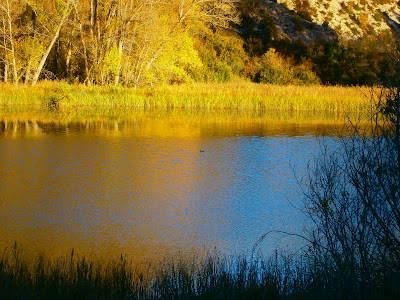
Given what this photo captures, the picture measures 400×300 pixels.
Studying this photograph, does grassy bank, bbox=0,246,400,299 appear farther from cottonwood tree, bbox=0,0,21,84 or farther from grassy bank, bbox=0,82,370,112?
cottonwood tree, bbox=0,0,21,84

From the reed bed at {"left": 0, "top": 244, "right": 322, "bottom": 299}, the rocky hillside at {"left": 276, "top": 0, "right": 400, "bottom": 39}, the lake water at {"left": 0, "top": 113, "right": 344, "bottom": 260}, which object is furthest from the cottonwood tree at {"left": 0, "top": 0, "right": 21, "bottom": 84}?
the rocky hillside at {"left": 276, "top": 0, "right": 400, "bottom": 39}

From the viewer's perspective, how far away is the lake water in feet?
19.1

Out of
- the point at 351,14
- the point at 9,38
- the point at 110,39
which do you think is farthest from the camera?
the point at 351,14

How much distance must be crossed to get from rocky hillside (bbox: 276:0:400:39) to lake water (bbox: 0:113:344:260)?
105 feet

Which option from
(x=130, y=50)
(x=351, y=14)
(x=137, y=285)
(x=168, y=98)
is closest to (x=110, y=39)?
(x=130, y=50)

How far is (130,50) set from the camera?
25078 millimetres

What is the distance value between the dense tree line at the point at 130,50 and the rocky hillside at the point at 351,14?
32.4 feet

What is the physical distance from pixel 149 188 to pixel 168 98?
14392 millimetres

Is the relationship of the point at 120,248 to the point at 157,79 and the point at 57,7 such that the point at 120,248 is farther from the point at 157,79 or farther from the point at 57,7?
the point at 57,7

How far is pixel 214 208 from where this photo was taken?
7.09 m

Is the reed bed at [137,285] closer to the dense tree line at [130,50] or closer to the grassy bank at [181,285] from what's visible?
the grassy bank at [181,285]

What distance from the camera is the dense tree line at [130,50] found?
949 inches

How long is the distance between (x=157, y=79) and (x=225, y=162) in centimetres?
1602

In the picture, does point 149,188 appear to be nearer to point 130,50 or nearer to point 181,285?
point 181,285
